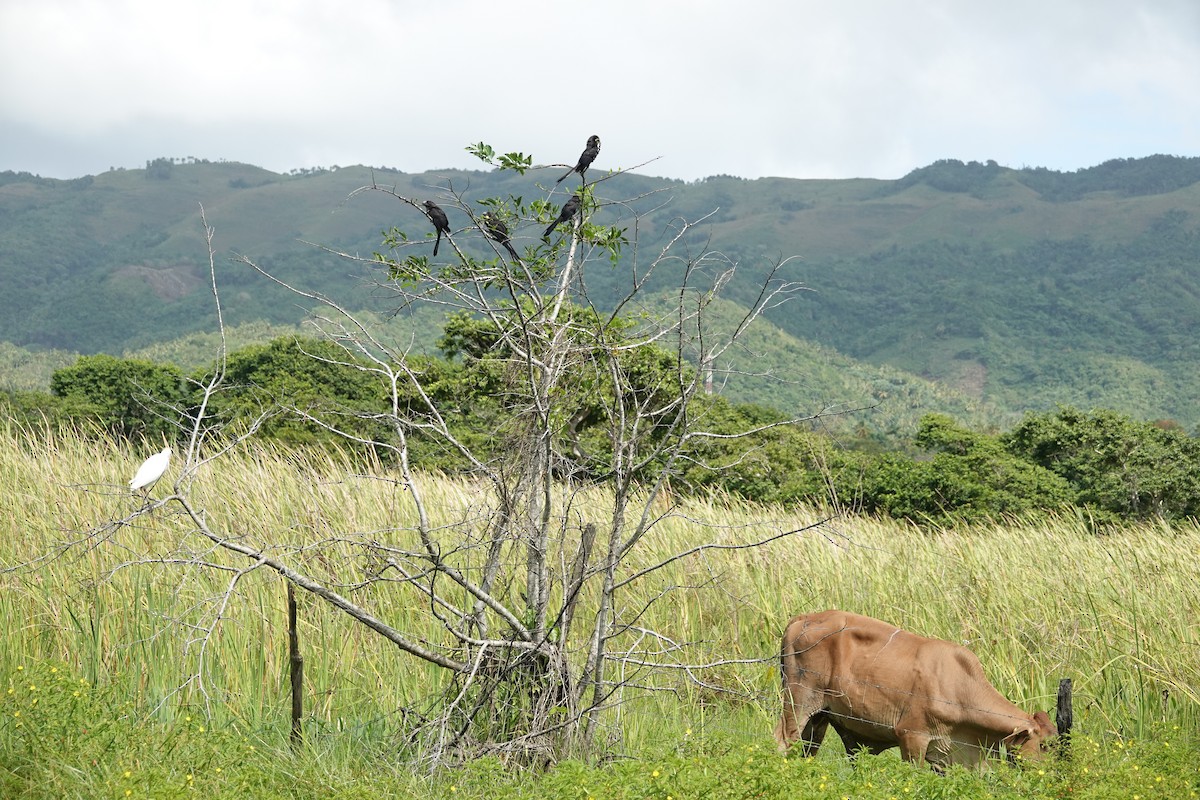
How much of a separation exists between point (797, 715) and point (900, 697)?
57 centimetres

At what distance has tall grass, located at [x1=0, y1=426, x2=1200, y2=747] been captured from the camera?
5.92 metres

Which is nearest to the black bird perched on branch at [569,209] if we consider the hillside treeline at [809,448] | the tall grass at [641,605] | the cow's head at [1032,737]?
the tall grass at [641,605]

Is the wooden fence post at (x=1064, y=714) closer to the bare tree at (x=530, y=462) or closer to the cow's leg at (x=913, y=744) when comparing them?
the cow's leg at (x=913, y=744)

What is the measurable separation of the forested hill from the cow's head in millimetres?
47337

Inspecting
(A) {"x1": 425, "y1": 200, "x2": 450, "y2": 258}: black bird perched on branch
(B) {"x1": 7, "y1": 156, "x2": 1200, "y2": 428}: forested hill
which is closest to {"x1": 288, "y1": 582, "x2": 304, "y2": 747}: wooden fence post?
(A) {"x1": 425, "y1": 200, "x2": 450, "y2": 258}: black bird perched on branch

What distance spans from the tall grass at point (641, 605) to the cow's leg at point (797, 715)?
0.28m

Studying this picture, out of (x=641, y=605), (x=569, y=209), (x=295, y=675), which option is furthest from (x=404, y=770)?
(x=641, y=605)

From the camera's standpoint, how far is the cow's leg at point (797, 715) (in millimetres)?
5246

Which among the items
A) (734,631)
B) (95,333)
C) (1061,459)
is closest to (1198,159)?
(95,333)

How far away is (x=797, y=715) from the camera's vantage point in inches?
208

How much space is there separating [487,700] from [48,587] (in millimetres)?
3695

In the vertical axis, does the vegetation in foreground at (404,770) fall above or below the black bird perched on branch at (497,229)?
below

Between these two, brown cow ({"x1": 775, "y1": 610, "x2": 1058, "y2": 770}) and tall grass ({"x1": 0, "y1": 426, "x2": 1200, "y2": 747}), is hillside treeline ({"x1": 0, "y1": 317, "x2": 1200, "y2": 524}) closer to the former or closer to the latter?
tall grass ({"x1": 0, "y1": 426, "x2": 1200, "y2": 747})

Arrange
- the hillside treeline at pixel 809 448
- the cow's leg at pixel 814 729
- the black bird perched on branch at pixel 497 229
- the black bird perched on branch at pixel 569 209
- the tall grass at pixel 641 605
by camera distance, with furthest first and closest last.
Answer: the hillside treeline at pixel 809 448
the tall grass at pixel 641 605
the cow's leg at pixel 814 729
the black bird perched on branch at pixel 569 209
the black bird perched on branch at pixel 497 229
